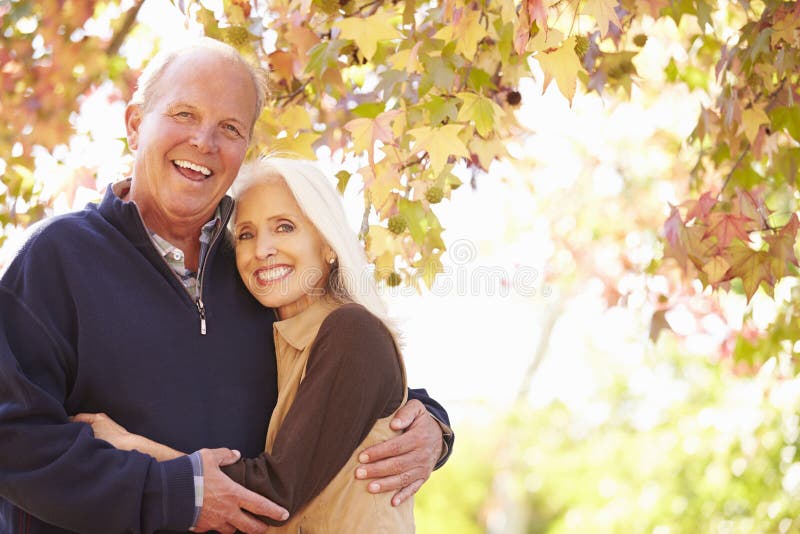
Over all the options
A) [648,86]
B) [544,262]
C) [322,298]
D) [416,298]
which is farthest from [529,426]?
[322,298]

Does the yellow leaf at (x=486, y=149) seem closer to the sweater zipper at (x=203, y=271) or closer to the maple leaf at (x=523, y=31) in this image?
the maple leaf at (x=523, y=31)

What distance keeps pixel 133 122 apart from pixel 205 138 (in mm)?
279

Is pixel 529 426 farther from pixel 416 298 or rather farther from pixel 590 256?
pixel 416 298

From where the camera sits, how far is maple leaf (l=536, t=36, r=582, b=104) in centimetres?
208

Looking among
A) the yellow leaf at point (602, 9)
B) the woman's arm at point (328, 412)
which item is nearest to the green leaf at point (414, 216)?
the woman's arm at point (328, 412)

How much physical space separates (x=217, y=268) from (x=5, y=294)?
56cm

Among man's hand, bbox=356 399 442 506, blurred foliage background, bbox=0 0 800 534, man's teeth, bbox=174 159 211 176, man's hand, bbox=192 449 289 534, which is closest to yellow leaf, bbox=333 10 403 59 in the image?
blurred foliage background, bbox=0 0 800 534

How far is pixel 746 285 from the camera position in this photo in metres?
2.73

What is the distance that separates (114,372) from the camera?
6.43 ft

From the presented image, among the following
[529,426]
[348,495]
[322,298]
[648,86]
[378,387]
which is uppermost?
[648,86]

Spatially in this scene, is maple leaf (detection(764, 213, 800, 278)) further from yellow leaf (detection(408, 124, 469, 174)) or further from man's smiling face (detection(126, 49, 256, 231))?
man's smiling face (detection(126, 49, 256, 231))

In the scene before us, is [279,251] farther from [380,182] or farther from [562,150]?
[562,150]

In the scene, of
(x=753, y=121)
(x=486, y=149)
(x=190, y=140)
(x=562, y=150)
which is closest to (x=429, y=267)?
(x=486, y=149)

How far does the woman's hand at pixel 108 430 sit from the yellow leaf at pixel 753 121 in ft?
6.84
